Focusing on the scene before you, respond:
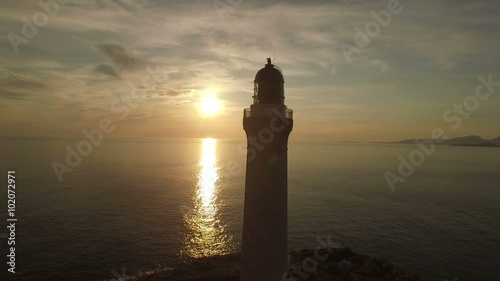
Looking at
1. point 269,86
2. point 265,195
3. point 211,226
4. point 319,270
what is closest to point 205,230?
point 211,226

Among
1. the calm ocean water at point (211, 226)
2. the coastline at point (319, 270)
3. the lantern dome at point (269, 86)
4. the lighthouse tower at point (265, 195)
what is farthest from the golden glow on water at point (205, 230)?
the lantern dome at point (269, 86)

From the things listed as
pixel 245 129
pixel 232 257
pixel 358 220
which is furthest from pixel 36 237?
pixel 358 220

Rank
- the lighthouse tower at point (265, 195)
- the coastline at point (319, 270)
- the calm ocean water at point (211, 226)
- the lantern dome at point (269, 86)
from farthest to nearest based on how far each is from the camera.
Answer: the calm ocean water at point (211, 226)
the coastline at point (319, 270)
the lantern dome at point (269, 86)
the lighthouse tower at point (265, 195)

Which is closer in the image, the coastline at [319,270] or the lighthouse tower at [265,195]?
the lighthouse tower at [265,195]

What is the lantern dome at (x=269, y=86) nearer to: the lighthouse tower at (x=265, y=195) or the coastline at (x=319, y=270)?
the lighthouse tower at (x=265, y=195)

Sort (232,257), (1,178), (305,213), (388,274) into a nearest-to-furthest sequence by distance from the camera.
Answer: (388,274) → (232,257) → (305,213) → (1,178)

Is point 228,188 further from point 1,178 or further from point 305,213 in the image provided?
point 1,178

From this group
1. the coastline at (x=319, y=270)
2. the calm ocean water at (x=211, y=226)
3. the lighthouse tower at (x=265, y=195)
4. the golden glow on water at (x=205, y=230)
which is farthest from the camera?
the golden glow on water at (x=205, y=230)

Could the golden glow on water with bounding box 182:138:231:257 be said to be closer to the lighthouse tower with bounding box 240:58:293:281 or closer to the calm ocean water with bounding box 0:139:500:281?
the calm ocean water with bounding box 0:139:500:281

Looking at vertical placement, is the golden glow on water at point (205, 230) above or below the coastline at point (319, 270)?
below
